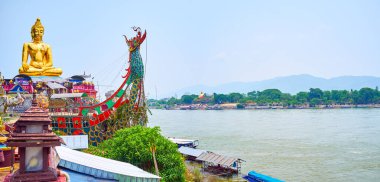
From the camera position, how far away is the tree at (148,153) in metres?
13.4

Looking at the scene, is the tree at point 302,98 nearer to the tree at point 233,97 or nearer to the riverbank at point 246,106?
the riverbank at point 246,106

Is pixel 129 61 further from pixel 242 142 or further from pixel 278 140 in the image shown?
pixel 278 140

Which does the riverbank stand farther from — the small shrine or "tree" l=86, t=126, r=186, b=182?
the small shrine

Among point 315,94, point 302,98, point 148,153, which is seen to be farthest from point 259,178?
point 302,98

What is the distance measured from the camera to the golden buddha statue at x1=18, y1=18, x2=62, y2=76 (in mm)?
21688

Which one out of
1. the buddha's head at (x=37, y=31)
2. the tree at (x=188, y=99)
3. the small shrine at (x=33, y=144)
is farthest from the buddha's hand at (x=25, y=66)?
the tree at (x=188, y=99)

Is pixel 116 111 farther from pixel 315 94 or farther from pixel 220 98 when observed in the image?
pixel 220 98

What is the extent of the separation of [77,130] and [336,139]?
2552 centimetres

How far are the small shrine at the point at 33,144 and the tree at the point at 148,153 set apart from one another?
257 inches

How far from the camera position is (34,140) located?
21.1 feet

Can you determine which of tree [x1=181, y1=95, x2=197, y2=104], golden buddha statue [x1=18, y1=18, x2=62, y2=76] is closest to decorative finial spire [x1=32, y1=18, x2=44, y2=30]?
golden buddha statue [x1=18, y1=18, x2=62, y2=76]

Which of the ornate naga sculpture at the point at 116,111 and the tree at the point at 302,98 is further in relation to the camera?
the tree at the point at 302,98

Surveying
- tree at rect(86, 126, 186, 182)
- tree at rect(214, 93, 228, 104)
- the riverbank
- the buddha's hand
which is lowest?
tree at rect(86, 126, 186, 182)

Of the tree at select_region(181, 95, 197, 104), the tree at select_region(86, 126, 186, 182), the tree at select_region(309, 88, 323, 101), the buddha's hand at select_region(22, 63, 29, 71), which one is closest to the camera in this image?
the tree at select_region(86, 126, 186, 182)
